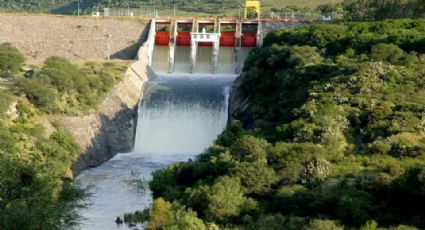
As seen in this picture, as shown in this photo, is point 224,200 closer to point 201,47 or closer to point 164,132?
point 164,132

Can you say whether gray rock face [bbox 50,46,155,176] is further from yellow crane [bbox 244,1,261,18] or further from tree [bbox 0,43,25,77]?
yellow crane [bbox 244,1,261,18]

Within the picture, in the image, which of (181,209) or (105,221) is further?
(105,221)

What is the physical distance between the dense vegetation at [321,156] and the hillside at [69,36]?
2529cm

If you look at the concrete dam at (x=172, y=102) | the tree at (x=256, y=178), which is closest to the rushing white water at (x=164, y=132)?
the concrete dam at (x=172, y=102)

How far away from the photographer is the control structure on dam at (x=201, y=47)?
74000 mm

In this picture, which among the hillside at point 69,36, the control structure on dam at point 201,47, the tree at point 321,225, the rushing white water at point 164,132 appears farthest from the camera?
the control structure on dam at point 201,47

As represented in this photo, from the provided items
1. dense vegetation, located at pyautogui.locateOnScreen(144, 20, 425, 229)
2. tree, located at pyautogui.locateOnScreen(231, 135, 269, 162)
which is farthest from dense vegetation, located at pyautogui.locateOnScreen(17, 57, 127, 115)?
tree, located at pyautogui.locateOnScreen(231, 135, 269, 162)

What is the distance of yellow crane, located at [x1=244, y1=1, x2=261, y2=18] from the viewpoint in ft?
277

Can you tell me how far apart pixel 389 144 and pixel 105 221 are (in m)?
15.4

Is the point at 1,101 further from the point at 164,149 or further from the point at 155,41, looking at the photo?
the point at 155,41

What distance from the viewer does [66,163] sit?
4788cm

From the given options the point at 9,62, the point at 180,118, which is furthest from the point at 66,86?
the point at 180,118

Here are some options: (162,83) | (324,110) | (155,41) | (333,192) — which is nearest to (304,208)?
(333,192)

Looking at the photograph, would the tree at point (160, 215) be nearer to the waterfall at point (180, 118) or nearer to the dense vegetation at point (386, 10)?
the waterfall at point (180, 118)
